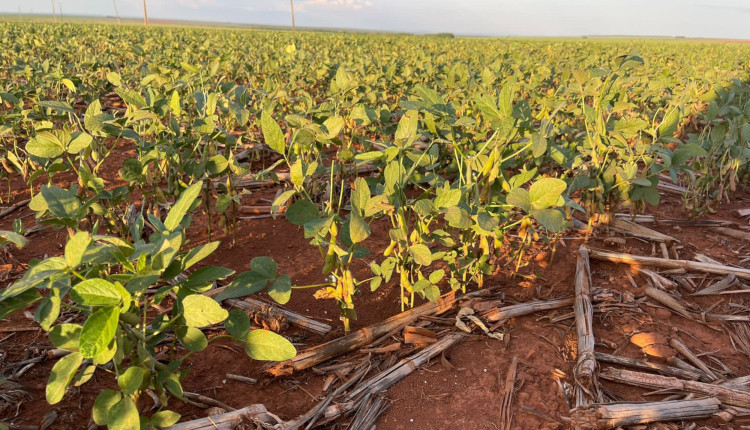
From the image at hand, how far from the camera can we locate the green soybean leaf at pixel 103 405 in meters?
1.30

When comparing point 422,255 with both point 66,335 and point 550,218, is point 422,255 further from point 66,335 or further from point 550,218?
point 66,335

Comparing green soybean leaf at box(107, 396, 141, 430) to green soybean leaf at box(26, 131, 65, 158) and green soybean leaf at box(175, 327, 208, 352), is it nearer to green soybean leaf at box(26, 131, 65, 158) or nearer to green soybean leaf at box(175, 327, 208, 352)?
green soybean leaf at box(175, 327, 208, 352)

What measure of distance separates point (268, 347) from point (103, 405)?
1.54 ft

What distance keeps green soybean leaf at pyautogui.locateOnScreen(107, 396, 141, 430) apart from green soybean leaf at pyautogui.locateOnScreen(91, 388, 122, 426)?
0.02 m

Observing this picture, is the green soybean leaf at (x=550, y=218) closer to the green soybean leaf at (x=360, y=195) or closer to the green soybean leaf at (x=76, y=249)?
the green soybean leaf at (x=360, y=195)

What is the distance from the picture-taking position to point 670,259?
281 centimetres

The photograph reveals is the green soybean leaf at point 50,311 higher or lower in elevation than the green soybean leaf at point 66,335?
higher

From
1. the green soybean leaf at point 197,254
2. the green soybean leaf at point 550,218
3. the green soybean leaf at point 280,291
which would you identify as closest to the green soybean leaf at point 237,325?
the green soybean leaf at point 280,291

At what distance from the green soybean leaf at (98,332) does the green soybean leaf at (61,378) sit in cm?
20

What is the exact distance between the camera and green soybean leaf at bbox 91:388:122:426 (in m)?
1.30

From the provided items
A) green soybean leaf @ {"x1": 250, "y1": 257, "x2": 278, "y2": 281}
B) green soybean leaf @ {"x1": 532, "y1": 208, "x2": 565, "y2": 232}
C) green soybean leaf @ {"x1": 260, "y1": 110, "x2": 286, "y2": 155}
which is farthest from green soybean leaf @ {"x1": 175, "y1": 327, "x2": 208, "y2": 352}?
green soybean leaf @ {"x1": 532, "y1": 208, "x2": 565, "y2": 232}

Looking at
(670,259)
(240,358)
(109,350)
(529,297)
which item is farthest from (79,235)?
(670,259)

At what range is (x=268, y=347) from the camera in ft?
4.86

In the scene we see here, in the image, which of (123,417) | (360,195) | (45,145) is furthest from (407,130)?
(45,145)
